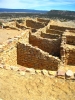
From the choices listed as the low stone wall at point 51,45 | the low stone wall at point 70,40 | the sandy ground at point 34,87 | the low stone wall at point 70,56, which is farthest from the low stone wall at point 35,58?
the low stone wall at point 70,40

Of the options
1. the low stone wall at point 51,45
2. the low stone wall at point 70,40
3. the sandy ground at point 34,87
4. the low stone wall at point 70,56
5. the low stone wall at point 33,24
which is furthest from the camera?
the low stone wall at point 33,24

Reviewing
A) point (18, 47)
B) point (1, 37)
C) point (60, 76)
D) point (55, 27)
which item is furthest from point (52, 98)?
point (55, 27)

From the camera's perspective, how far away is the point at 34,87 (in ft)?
29.2

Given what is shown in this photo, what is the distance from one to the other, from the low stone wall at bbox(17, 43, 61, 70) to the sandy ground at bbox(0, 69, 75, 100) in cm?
427

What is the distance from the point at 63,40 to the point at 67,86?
8.26 meters

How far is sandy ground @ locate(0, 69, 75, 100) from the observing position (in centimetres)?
833

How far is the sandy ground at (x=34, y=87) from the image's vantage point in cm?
833

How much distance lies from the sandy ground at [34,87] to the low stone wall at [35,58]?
427cm

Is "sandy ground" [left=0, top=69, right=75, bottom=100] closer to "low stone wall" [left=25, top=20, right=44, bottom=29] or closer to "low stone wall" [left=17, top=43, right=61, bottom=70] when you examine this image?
"low stone wall" [left=17, top=43, right=61, bottom=70]

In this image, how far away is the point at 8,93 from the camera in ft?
27.3

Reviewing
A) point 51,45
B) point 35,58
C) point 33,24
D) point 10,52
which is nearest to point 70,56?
point 51,45

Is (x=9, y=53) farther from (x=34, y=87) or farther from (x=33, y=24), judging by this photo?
(x=33, y=24)

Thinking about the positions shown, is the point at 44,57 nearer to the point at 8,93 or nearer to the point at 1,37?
the point at 1,37

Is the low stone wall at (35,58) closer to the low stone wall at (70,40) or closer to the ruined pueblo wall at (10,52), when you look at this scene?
the ruined pueblo wall at (10,52)
